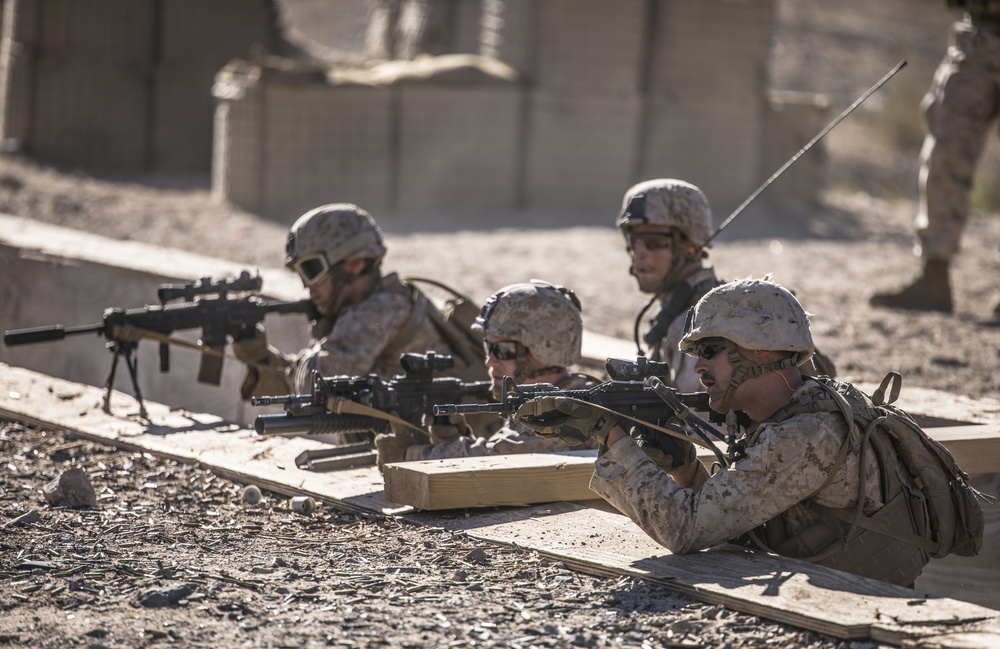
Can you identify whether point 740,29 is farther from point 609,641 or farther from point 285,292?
point 609,641

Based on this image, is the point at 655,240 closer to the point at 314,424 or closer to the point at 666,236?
the point at 666,236

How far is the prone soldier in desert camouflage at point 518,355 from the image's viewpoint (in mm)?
4789

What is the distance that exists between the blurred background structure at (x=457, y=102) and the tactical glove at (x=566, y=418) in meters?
10.1

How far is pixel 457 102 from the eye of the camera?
1415 centimetres

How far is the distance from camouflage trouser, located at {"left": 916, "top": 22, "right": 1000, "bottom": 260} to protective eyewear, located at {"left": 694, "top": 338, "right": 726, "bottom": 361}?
6235mm

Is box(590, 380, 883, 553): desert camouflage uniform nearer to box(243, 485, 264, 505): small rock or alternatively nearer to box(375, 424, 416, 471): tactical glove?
box(375, 424, 416, 471): tactical glove

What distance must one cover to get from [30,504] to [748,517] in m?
2.53

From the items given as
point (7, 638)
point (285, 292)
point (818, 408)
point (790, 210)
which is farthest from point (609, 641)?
point (790, 210)

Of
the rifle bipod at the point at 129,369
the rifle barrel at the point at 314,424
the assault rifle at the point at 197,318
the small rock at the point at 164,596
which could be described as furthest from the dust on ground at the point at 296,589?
the assault rifle at the point at 197,318

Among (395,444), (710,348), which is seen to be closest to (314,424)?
(395,444)

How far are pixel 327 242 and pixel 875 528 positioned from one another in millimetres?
3076

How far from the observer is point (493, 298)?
4844 millimetres

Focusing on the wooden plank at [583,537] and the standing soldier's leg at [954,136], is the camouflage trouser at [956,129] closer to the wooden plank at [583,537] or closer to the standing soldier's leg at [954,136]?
the standing soldier's leg at [954,136]

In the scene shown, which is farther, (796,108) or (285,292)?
(796,108)
